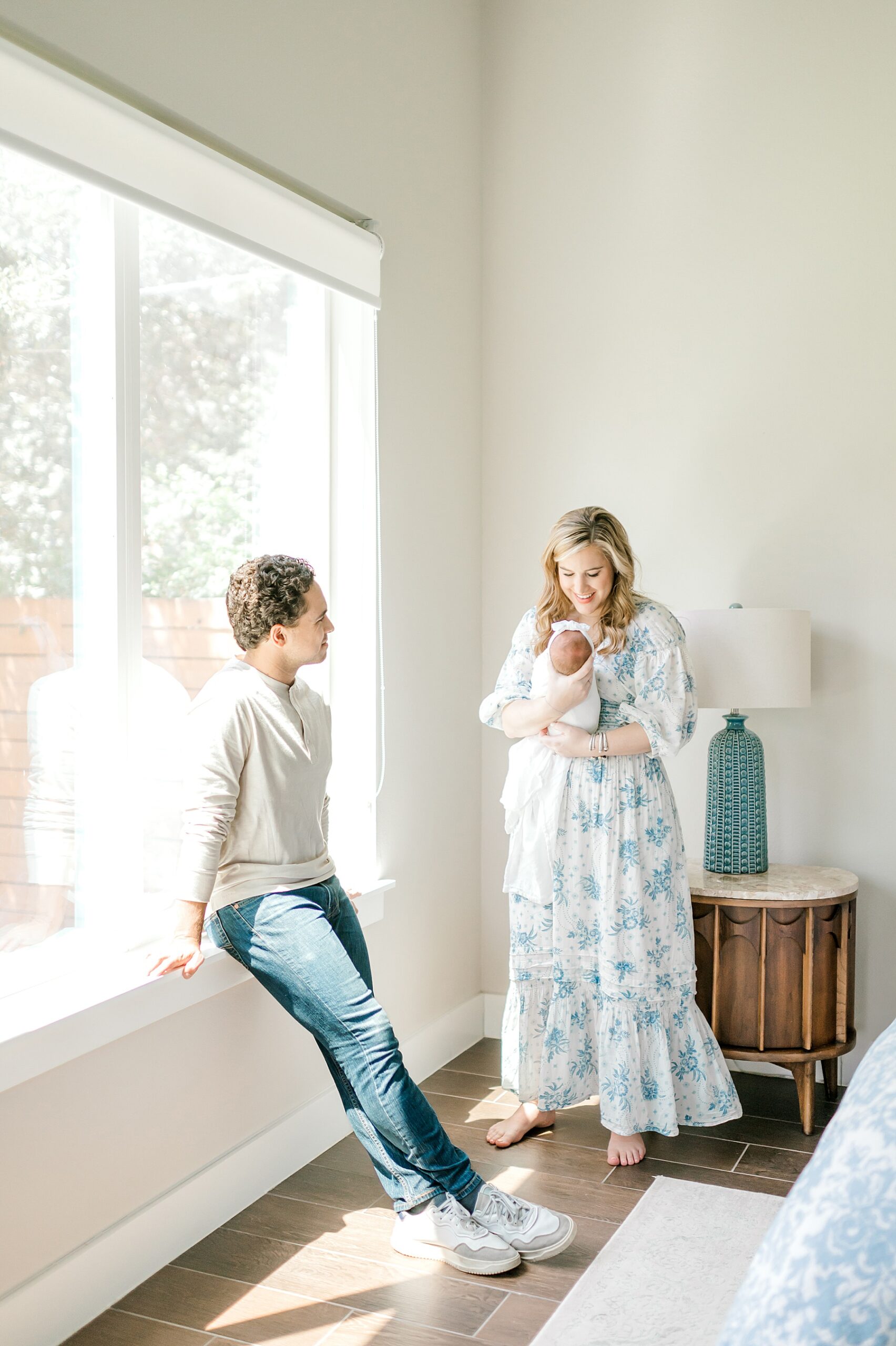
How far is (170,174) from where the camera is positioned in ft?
7.27

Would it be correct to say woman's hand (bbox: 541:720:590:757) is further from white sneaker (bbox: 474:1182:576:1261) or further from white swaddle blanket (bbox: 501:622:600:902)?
white sneaker (bbox: 474:1182:576:1261)

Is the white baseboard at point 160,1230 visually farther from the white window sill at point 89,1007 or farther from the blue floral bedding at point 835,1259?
the blue floral bedding at point 835,1259

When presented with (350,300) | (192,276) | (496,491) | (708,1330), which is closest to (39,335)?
(192,276)

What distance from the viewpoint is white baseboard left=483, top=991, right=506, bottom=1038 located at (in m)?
3.71

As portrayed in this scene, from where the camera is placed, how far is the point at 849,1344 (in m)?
0.98

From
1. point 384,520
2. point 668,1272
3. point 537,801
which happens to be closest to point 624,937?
point 537,801

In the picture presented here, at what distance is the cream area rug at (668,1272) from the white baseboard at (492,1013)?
1.14 m

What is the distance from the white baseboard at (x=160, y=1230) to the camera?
1.97 m

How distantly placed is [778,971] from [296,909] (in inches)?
52.7

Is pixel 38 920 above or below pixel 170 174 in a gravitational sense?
below

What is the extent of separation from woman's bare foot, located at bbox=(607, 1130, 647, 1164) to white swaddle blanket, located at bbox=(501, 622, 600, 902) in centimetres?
60

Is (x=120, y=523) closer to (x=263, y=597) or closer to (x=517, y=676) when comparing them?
(x=263, y=597)

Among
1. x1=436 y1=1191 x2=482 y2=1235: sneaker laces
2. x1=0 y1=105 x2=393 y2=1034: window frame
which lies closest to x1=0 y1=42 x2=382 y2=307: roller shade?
x1=0 y1=105 x2=393 y2=1034: window frame

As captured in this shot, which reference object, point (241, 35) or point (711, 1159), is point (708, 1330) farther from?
point (241, 35)
